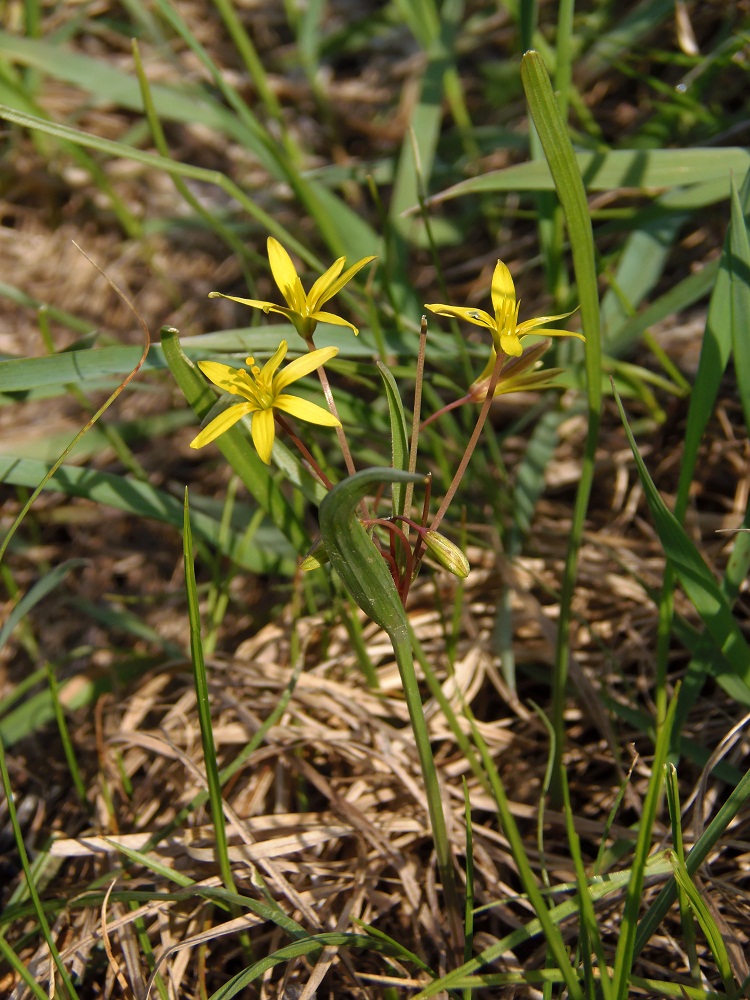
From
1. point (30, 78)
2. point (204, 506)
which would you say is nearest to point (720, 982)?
point (204, 506)

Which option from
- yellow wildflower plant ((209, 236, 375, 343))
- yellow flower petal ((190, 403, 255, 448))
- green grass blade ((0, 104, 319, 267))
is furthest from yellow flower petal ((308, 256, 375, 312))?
A: green grass blade ((0, 104, 319, 267))

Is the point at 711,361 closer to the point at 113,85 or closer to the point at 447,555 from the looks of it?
the point at 447,555

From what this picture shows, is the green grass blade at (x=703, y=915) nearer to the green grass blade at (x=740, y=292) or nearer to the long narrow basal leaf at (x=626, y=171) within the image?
the green grass blade at (x=740, y=292)

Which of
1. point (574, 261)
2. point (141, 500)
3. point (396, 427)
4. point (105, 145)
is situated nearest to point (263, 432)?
point (396, 427)

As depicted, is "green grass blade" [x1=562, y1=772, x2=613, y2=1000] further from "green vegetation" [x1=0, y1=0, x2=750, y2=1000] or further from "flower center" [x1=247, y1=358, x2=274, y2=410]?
"flower center" [x1=247, y1=358, x2=274, y2=410]

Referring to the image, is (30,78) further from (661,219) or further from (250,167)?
(661,219)

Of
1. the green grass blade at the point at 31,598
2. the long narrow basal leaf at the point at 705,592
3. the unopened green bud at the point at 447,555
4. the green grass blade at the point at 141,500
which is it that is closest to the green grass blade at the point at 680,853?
the long narrow basal leaf at the point at 705,592
